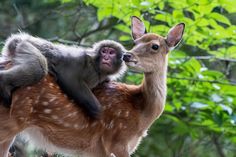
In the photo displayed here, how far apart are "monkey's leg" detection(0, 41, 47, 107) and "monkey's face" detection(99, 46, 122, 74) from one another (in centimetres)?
76

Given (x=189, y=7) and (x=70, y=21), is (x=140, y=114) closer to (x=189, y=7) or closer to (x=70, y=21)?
(x=189, y=7)

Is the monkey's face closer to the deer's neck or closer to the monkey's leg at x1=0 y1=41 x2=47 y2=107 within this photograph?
the deer's neck

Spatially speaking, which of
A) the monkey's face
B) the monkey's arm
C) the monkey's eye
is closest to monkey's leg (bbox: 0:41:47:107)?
the monkey's arm

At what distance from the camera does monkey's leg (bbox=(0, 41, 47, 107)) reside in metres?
7.49

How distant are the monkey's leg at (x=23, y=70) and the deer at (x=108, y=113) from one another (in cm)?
20

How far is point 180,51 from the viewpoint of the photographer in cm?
1183

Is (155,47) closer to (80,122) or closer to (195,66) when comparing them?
(80,122)

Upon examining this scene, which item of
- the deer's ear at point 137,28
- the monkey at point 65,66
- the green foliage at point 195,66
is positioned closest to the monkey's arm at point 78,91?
the monkey at point 65,66

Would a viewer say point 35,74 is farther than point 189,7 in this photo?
No

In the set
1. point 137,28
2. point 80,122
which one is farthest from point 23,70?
point 137,28

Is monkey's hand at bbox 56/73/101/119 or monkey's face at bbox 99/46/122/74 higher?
monkey's face at bbox 99/46/122/74

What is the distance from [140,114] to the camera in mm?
8438


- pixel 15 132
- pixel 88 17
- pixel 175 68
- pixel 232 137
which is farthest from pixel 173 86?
pixel 15 132

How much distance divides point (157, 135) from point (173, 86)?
1.64m
